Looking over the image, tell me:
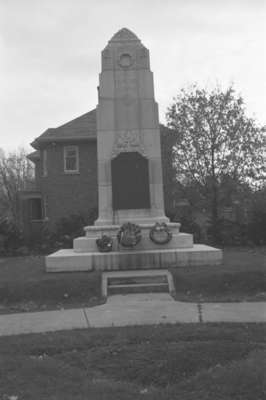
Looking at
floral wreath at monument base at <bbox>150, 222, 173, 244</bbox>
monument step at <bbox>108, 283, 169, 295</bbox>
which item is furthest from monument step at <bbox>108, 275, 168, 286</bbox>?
floral wreath at monument base at <bbox>150, 222, 173, 244</bbox>

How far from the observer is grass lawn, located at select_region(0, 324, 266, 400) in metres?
4.06

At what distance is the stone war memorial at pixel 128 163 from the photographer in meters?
12.7


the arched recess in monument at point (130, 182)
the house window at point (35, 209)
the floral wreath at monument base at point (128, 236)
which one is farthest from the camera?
the house window at point (35, 209)

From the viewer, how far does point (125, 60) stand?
46.8 ft

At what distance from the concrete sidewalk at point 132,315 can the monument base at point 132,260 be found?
2.72 m

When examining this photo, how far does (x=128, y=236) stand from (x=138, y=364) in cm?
754

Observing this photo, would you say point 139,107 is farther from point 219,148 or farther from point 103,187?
point 219,148

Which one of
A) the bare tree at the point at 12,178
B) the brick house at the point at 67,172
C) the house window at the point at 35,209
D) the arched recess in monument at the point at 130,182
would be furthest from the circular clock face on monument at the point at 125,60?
the bare tree at the point at 12,178

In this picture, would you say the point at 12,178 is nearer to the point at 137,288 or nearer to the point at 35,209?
the point at 35,209

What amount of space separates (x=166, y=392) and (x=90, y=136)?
26.8 m

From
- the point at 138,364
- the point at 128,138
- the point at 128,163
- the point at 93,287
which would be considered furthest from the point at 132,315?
the point at 128,138

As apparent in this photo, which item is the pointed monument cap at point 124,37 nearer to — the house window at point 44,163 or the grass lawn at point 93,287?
the grass lawn at point 93,287

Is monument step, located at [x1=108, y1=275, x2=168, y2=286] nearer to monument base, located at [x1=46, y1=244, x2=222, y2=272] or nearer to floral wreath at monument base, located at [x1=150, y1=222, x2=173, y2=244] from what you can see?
monument base, located at [x1=46, y1=244, x2=222, y2=272]

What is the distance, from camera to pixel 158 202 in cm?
1376
